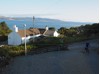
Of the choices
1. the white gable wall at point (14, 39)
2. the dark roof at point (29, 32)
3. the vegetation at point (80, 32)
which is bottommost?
the white gable wall at point (14, 39)

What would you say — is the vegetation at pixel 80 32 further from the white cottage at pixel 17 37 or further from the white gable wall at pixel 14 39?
the white gable wall at pixel 14 39

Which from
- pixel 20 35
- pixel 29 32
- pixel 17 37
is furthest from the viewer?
pixel 29 32

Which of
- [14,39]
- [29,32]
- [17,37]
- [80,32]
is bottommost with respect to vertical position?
[14,39]

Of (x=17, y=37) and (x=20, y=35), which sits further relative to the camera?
(x=17, y=37)

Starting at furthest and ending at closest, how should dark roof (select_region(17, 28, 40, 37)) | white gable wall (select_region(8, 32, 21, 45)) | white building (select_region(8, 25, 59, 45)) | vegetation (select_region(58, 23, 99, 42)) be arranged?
1. dark roof (select_region(17, 28, 40, 37))
2. white gable wall (select_region(8, 32, 21, 45))
3. white building (select_region(8, 25, 59, 45))
4. vegetation (select_region(58, 23, 99, 42))

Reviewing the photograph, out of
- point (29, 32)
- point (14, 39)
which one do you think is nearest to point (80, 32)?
point (29, 32)

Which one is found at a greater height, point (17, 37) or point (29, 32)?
point (29, 32)

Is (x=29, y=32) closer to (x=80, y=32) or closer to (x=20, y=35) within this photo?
(x=20, y=35)

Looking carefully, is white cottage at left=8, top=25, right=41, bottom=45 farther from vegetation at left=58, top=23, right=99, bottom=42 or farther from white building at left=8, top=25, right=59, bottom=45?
vegetation at left=58, top=23, right=99, bottom=42

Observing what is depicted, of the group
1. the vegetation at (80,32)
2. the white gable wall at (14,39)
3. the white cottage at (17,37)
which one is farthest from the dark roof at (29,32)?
the vegetation at (80,32)

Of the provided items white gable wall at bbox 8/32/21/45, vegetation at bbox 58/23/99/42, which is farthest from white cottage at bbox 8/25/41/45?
vegetation at bbox 58/23/99/42

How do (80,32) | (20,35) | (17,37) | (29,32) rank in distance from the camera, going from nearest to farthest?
(80,32), (20,35), (17,37), (29,32)

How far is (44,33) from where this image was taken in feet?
91.7

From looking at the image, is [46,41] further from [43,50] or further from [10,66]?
[10,66]
